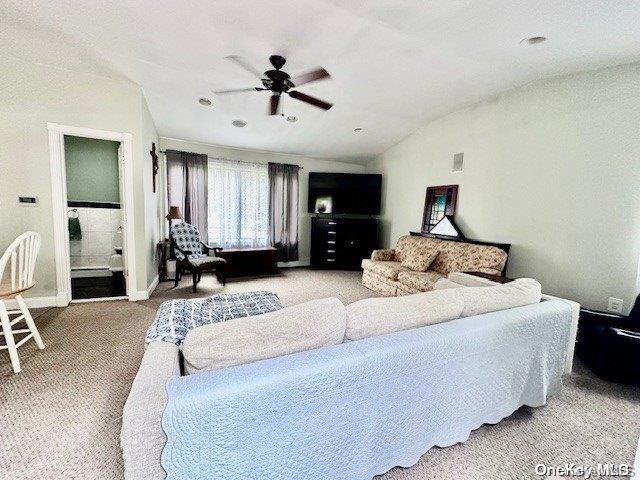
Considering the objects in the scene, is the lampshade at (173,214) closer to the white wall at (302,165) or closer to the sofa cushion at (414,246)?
the white wall at (302,165)

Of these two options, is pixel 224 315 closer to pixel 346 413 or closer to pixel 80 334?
pixel 346 413

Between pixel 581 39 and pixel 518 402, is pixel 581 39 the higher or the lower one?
the higher one

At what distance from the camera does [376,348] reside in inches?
41.6

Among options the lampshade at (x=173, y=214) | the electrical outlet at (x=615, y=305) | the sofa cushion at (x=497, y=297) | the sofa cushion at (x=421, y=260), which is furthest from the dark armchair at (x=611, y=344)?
the lampshade at (x=173, y=214)

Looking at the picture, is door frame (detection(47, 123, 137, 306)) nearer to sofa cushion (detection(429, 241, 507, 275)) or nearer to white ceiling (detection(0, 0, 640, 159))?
white ceiling (detection(0, 0, 640, 159))

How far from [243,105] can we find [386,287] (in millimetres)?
3202

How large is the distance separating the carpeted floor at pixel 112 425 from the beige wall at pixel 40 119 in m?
1.26

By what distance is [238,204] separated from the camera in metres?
5.40

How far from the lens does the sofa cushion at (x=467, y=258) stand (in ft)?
10.4

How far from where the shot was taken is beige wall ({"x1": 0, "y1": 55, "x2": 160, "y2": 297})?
2822mm

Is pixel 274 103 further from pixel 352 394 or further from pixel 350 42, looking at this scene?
pixel 352 394

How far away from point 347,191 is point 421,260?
2411 mm

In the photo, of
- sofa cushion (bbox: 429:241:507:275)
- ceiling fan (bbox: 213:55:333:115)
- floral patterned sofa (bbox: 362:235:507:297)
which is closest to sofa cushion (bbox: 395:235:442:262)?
floral patterned sofa (bbox: 362:235:507:297)

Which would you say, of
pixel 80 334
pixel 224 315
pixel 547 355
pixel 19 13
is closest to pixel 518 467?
pixel 547 355
